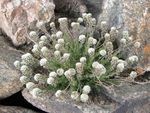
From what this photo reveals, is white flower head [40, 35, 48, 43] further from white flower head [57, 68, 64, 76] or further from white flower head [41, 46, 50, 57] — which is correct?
white flower head [57, 68, 64, 76]

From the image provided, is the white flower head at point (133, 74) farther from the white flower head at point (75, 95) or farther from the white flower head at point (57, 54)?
the white flower head at point (57, 54)

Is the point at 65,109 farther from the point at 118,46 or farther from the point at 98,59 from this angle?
the point at 118,46

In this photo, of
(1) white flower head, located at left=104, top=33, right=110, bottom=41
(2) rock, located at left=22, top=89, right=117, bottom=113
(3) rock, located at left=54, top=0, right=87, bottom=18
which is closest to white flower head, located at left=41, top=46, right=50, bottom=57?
(2) rock, located at left=22, top=89, right=117, bottom=113

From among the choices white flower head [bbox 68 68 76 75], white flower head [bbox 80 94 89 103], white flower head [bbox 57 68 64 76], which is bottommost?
white flower head [bbox 80 94 89 103]

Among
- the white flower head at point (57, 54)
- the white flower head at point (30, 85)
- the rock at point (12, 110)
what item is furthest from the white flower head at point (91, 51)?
the rock at point (12, 110)

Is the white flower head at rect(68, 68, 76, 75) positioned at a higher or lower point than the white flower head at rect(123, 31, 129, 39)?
lower

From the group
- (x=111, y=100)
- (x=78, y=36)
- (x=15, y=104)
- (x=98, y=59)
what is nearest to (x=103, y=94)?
(x=111, y=100)
